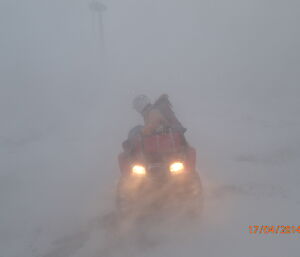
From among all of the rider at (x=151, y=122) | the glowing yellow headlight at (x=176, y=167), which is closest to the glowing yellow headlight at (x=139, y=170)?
the rider at (x=151, y=122)

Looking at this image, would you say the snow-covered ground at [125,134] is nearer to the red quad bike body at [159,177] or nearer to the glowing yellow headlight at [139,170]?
the red quad bike body at [159,177]

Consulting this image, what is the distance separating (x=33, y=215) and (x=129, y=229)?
1881mm

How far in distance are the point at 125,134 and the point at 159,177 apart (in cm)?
731

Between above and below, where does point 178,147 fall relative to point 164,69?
below

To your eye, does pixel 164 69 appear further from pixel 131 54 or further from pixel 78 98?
pixel 78 98

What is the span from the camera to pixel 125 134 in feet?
36.9

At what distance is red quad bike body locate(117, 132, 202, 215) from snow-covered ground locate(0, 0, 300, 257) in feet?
1.74

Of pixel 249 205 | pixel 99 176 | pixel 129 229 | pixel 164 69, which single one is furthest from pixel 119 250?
pixel 164 69

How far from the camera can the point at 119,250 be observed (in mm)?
4160
